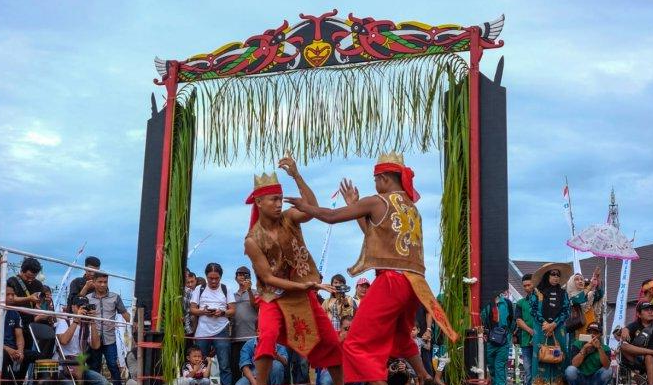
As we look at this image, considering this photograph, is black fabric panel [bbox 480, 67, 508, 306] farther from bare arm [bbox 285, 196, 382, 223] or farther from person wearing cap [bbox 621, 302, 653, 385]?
person wearing cap [bbox 621, 302, 653, 385]

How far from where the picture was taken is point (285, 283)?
661 cm

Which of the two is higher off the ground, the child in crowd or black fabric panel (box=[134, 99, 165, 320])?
black fabric panel (box=[134, 99, 165, 320])

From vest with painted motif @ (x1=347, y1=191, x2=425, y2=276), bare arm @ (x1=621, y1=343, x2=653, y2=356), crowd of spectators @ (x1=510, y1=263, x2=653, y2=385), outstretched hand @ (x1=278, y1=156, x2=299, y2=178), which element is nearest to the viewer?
vest with painted motif @ (x1=347, y1=191, x2=425, y2=276)

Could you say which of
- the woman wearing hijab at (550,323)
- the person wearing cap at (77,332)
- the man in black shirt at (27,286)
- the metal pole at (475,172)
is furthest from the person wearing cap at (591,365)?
the man in black shirt at (27,286)

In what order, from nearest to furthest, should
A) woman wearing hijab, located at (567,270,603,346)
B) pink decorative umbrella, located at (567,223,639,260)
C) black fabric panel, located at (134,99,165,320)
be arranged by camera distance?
1. black fabric panel, located at (134,99,165,320)
2. woman wearing hijab, located at (567,270,603,346)
3. pink decorative umbrella, located at (567,223,639,260)

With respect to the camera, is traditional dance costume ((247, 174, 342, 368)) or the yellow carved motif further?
traditional dance costume ((247, 174, 342, 368))

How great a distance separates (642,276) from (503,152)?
1767 centimetres

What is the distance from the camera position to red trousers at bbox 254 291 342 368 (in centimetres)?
661

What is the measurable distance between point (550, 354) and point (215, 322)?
3.43 meters

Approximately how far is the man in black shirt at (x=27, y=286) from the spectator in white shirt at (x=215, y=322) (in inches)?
59.0

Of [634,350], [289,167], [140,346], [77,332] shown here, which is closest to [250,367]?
[140,346]

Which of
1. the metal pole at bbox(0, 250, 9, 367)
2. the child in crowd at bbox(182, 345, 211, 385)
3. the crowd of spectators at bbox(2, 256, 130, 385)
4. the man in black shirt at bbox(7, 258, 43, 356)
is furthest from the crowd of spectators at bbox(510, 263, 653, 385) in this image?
the metal pole at bbox(0, 250, 9, 367)

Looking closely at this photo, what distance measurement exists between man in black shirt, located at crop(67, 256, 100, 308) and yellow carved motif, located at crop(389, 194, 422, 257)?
396 cm

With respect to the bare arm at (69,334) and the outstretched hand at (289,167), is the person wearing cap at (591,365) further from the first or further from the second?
the bare arm at (69,334)
